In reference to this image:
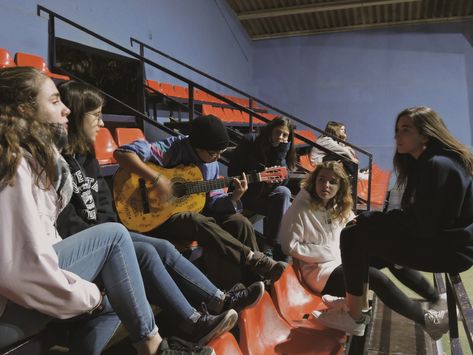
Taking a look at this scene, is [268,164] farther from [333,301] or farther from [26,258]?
[26,258]

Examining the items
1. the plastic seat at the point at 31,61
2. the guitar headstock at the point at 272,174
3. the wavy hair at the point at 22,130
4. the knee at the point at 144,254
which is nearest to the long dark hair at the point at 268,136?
the guitar headstock at the point at 272,174

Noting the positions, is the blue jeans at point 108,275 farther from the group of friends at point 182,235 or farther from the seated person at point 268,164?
the seated person at point 268,164

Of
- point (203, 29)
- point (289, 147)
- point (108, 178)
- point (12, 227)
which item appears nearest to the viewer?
point (12, 227)

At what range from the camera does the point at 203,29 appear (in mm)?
7512

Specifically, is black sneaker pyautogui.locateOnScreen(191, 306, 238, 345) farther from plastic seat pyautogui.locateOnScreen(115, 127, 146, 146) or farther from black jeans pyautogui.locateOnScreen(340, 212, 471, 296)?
plastic seat pyautogui.locateOnScreen(115, 127, 146, 146)

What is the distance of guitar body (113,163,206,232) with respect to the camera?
2.22m

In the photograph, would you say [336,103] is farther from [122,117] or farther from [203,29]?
[122,117]

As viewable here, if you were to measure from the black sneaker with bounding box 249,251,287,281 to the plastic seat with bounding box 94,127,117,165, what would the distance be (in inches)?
55.2

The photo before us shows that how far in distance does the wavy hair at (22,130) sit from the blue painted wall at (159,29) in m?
2.70

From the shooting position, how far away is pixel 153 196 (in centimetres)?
225

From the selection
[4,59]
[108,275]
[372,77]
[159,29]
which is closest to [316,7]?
[372,77]

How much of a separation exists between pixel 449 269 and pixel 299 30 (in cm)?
825

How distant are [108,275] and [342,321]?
129 cm

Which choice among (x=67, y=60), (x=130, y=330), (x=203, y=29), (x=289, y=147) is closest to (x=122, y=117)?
(x=67, y=60)
